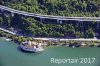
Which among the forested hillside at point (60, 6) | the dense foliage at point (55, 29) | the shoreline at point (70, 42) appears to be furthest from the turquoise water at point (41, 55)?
the forested hillside at point (60, 6)

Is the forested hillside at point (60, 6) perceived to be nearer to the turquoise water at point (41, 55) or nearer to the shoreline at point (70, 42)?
the shoreline at point (70, 42)

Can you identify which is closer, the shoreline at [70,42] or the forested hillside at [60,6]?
the shoreline at [70,42]

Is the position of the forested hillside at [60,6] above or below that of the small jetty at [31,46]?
above

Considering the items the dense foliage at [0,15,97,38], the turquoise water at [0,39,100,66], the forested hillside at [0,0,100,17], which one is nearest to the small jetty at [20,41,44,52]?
the turquoise water at [0,39,100,66]

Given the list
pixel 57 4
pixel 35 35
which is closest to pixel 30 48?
pixel 35 35

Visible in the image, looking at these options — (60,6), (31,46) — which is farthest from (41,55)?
(60,6)

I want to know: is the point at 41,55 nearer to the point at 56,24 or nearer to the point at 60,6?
the point at 56,24

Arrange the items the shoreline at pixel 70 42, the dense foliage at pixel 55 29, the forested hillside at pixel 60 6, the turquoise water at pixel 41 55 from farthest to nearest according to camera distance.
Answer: the forested hillside at pixel 60 6, the dense foliage at pixel 55 29, the shoreline at pixel 70 42, the turquoise water at pixel 41 55

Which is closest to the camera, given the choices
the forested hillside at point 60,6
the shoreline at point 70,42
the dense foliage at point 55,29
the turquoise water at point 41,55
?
the turquoise water at point 41,55
